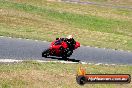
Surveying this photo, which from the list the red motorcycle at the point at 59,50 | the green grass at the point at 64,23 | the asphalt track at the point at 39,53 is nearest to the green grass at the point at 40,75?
the red motorcycle at the point at 59,50

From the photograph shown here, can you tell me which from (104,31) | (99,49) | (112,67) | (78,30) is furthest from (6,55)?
(104,31)

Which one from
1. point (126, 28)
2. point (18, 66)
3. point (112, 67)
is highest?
point (18, 66)

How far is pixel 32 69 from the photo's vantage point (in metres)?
16.6

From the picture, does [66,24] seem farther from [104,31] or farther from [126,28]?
[126,28]

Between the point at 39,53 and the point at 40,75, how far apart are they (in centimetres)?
586

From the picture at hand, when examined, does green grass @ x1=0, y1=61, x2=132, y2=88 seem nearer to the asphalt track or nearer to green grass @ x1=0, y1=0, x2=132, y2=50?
the asphalt track

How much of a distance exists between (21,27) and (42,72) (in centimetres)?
1557

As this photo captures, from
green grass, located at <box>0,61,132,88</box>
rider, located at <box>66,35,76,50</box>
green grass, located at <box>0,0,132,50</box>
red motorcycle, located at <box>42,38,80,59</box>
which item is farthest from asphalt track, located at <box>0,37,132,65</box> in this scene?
green grass, located at <box>0,61,132,88</box>

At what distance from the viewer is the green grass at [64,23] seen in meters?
30.1

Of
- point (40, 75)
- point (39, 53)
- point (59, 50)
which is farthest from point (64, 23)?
point (40, 75)

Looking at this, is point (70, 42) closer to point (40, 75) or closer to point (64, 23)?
point (40, 75)

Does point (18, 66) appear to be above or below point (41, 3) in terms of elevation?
above

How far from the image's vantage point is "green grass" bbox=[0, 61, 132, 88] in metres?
14.4

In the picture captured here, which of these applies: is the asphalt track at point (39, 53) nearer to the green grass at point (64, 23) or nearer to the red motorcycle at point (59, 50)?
the red motorcycle at point (59, 50)
